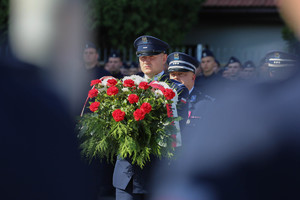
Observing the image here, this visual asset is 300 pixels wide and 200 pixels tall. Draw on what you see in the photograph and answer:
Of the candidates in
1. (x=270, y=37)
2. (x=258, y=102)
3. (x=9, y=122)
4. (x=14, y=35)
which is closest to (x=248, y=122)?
(x=258, y=102)

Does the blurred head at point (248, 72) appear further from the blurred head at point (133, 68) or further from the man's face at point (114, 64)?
the man's face at point (114, 64)

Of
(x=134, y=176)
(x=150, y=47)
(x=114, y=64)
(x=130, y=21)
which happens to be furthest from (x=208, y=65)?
(x=134, y=176)

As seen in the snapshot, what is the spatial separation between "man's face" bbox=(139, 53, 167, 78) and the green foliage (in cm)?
792

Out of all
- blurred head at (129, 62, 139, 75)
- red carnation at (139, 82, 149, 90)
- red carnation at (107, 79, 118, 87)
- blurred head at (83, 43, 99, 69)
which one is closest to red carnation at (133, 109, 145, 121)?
red carnation at (139, 82, 149, 90)

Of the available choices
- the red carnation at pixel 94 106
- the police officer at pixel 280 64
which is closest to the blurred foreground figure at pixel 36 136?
the red carnation at pixel 94 106

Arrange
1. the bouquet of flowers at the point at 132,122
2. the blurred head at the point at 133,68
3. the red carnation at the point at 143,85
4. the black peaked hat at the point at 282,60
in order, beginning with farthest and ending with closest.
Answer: the blurred head at the point at 133,68, the black peaked hat at the point at 282,60, the red carnation at the point at 143,85, the bouquet of flowers at the point at 132,122

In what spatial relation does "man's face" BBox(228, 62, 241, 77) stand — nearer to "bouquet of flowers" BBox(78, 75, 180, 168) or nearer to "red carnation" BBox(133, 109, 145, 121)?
"bouquet of flowers" BBox(78, 75, 180, 168)

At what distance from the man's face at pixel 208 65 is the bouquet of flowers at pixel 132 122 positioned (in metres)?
4.66

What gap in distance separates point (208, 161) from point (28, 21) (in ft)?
28.1

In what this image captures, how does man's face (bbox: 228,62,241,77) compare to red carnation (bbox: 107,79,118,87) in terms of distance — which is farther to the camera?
man's face (bbox: 228,62,241,77)

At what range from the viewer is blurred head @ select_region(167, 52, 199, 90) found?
4.59 m

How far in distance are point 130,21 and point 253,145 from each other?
9852 mm

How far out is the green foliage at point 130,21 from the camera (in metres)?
12.0

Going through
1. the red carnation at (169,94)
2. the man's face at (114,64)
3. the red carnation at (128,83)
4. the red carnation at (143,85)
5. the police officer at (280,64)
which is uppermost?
the man's face at (114,64)
